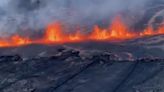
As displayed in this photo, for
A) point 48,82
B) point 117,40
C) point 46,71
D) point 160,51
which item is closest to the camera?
point 48,82

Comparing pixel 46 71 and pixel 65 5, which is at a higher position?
pixel 65 5

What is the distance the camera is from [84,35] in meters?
18.9

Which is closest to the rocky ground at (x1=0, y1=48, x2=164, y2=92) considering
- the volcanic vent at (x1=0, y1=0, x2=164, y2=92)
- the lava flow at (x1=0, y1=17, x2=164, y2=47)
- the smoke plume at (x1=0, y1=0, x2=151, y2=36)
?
the volcanic vent at (x1=0, y1=0, x2=164, y2=92)

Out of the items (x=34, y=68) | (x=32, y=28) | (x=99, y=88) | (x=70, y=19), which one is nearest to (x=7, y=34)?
(x=32, y=28)

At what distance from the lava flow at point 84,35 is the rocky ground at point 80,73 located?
A: 2462mm

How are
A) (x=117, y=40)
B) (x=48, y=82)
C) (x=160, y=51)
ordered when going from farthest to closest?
(x=117, y=40) → (x=160, y=51) → (x=48, y=82)

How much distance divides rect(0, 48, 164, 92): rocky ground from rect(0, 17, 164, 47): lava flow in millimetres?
2462

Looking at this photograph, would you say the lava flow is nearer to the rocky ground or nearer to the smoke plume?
the smoke plume

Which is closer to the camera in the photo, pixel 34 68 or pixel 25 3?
pixel 34 68

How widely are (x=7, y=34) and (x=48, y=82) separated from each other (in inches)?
254

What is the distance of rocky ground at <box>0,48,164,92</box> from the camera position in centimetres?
1295

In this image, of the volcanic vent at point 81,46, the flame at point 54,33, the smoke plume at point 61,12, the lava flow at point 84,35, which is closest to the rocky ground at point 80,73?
the volcanic vent at point 81,46

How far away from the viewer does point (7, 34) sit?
1958 centimetres

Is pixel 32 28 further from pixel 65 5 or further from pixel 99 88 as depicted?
pixel 99 88
